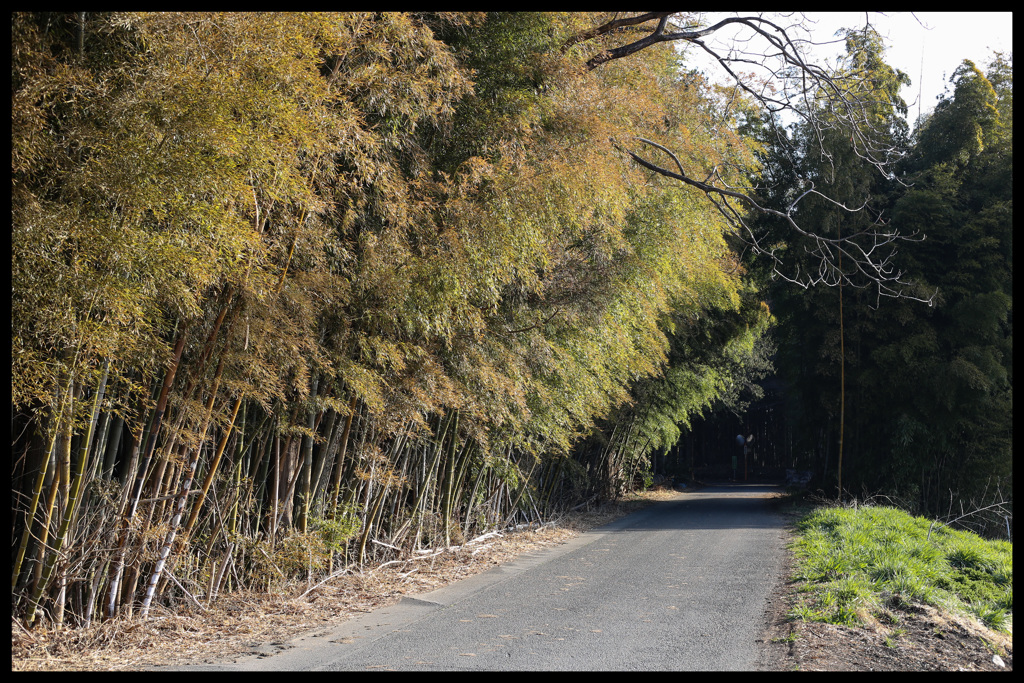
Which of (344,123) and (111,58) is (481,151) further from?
(111,58)

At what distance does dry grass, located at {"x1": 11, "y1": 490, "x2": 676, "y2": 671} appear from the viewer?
3.16 m

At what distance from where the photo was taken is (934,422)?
35.2ft

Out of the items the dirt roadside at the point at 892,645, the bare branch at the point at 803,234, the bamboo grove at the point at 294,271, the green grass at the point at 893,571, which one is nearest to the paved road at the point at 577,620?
the dirt roadside at the point at 892,645

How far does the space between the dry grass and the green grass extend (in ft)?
9.21

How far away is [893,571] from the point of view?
5359 millimetres

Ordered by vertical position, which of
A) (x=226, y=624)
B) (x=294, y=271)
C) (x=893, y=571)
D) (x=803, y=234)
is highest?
(x=803, y=234)

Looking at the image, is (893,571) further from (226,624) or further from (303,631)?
(226,624)

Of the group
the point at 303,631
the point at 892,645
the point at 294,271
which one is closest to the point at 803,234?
the point at 892,645

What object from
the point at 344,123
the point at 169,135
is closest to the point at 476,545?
the point at 344,123

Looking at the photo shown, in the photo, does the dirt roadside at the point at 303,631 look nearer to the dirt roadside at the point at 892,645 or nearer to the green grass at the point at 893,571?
the dirt roadside at the point at 892,645

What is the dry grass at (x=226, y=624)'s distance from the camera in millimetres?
3164

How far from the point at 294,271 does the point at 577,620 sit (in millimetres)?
2624

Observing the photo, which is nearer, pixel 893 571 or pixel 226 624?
pixel 226 624

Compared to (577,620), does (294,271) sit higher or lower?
higher
